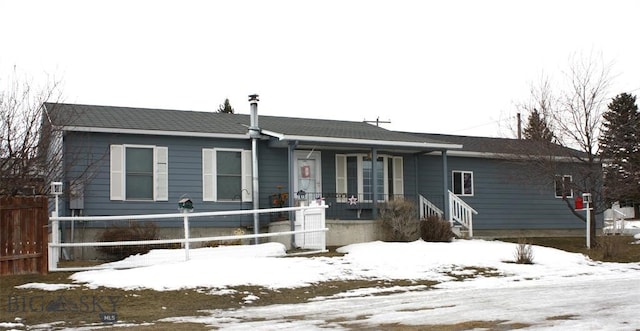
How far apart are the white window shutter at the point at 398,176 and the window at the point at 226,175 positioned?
5065 mm

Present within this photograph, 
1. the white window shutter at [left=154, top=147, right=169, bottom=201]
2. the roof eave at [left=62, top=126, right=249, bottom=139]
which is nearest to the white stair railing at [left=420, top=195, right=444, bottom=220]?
the roof eave at [left=62, top=126, right=249, bottom=139]

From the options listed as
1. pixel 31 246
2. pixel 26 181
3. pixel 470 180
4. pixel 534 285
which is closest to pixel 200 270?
pixel 31 246

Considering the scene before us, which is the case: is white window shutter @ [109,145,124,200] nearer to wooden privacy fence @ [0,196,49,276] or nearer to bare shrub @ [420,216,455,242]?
wooden privacy fence @ [0,196,49,276]

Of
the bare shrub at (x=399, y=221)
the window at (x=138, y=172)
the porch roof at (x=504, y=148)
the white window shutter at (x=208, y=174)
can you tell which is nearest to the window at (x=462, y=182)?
the porch roof at (x=504, y=148)

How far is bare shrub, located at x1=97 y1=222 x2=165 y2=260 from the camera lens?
1736 centimetres

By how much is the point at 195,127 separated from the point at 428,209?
802 cm

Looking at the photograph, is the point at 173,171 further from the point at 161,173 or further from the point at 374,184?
the point at 374,184

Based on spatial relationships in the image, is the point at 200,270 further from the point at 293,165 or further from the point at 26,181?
the point at 293,165

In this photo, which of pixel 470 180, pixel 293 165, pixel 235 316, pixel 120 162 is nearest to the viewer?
pixel 235 316

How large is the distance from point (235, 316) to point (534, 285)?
6253 millimetres

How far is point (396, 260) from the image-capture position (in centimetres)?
Result: 1656

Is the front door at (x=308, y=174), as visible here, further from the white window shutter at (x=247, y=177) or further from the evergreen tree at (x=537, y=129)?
the evergreen tree at (x=537, y=129)

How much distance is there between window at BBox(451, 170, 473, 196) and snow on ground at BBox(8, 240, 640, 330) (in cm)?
534

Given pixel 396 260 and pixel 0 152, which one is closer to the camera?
pixel 0 152
